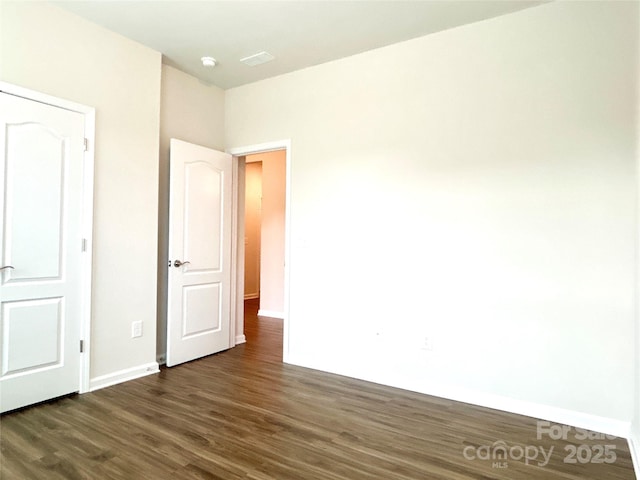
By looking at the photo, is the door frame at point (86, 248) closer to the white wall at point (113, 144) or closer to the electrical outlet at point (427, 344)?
the white wall at point (113, 144)

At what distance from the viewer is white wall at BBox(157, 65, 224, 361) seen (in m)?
3.74

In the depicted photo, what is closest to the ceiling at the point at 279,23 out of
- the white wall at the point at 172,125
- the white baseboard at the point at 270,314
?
the white wall at the point at 172,125

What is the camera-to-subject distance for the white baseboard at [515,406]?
2.46 m

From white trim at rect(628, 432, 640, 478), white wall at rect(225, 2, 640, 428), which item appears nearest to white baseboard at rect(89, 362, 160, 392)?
white wall at rect(225, 2, 640, 428)

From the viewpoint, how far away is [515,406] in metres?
2.74

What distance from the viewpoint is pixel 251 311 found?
6.63 meters

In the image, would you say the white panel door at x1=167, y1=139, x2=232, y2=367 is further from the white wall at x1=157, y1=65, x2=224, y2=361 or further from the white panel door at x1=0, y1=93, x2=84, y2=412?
the white panel door at x1=0, y1=93, x2=84, y2=412

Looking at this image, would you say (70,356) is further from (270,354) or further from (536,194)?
(536,194)

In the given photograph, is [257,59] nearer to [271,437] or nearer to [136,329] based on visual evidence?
[136,329]

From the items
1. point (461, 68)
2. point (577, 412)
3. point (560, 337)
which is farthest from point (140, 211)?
point (577, 412)

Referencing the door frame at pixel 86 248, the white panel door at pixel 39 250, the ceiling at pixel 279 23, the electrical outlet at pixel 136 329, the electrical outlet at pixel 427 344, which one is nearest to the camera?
the white panel door at pixel 39 250

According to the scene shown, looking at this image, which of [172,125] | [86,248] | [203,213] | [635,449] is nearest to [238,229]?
[203,213]

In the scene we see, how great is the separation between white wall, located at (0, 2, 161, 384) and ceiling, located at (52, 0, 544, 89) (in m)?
0.21

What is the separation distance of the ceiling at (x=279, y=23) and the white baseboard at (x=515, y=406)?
2.79 meters
